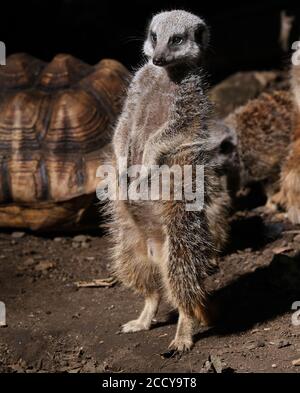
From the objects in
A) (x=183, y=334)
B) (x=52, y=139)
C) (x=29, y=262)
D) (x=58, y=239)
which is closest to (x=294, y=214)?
(x=58, y=239)

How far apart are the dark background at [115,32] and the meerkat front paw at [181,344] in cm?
482

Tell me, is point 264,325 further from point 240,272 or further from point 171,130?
point 171,130

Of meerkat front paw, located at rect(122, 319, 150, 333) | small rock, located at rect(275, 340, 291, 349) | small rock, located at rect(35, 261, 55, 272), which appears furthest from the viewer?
small rock, located at rect(35, 261, 55, 272)

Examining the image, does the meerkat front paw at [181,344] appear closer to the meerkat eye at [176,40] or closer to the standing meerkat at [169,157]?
the standing meerkat at [169,157]

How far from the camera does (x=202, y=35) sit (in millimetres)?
4520

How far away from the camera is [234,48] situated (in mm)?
8961

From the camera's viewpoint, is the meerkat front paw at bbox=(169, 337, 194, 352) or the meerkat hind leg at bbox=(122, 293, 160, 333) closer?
the meerkat front paw at bbox=(169, 337, 194, 352)

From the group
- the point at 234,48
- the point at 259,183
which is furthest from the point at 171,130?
the point at 234,48

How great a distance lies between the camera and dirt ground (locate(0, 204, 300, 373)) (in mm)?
4164

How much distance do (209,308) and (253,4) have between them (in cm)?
549

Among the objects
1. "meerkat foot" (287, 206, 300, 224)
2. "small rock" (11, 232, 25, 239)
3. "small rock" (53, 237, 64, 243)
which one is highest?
"meerkat foot" (287, 206, 300, 224)

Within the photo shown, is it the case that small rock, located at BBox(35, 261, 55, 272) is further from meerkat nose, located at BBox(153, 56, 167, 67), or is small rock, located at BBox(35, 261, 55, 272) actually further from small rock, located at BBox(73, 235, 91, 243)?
meerkat nose, located at BBox(153, 56, 167, 67)

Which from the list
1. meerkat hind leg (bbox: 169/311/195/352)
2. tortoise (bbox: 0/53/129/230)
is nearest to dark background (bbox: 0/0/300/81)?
tortoise (bbox: 0/53/129/230)

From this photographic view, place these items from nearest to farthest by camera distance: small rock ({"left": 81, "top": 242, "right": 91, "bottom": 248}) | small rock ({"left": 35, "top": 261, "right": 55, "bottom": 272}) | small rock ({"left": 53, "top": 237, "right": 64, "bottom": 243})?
small rock ({"left": 35, "top": 261, "right": 55, "bottom": 272}), small rock ({"left": 81, "top": 242, "right": 91, "bottom": 248}), small rock ({"left": 53, "top": 237, "right": 64, "bottom": 243})
